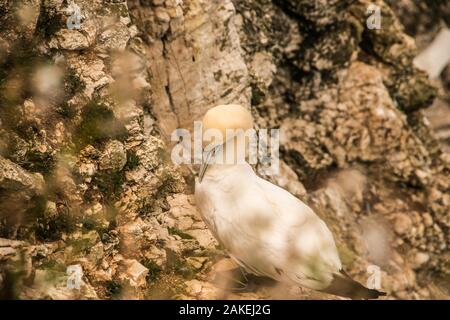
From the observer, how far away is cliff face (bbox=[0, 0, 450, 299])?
20.0 ft

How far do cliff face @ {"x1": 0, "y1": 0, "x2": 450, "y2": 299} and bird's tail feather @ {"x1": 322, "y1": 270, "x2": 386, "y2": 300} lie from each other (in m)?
0.99

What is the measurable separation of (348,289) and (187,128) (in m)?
3.54

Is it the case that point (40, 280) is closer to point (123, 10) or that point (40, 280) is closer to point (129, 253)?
point (129, 253)

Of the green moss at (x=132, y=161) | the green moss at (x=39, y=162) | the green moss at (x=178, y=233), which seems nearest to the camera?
the green moss at (x=39, y=162)

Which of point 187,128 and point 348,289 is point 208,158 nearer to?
point 348,289

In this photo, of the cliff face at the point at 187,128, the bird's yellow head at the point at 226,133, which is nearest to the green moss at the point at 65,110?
the cliff face at the point at 187,128

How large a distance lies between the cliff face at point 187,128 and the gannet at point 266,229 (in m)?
0.79

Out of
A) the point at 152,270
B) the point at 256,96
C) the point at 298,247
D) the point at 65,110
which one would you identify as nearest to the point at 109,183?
the point at 65,110

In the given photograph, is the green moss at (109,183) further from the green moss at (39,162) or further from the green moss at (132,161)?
the green moss at (39,162)

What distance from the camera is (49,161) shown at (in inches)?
247

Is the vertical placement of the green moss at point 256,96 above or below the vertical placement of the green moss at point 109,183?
above

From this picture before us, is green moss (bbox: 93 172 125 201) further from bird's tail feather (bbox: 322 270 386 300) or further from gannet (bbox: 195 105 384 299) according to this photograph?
bird's tail feather (bbox: 322 270 386 300)

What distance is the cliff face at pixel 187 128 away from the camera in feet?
20.0

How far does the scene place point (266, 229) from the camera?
5.92 metres
